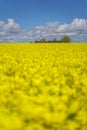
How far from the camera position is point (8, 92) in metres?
6.08

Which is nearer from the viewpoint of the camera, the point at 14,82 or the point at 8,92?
the point at 8,92

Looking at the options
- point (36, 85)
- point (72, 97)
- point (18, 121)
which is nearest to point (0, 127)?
point (18, 121)

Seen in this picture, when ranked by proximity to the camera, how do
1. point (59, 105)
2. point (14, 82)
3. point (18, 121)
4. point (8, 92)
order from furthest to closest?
point (14, 82) < point (8, 92) < point (59, 105) < point (18, 121)

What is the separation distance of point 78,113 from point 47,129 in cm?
66

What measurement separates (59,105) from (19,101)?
2.53 feet

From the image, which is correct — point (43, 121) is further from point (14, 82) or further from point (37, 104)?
point (14, 82)

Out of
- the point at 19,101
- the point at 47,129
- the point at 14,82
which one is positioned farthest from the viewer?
the point at 14,82

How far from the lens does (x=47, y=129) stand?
3.94m

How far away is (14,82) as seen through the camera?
6887mm

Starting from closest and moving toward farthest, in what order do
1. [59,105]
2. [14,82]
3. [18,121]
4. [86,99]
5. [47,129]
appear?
[18,121], [47,129], [59,105], [86,99], [14,82]

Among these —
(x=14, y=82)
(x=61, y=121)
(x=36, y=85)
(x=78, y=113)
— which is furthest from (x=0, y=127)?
(x=14, y=82)

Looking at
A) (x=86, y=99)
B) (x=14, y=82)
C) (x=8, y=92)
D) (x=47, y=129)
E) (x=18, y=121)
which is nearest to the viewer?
(x=18, y=121)

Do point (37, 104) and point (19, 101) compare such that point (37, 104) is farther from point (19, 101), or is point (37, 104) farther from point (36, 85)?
point (36, 85)

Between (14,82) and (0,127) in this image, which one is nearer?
(0,127)
